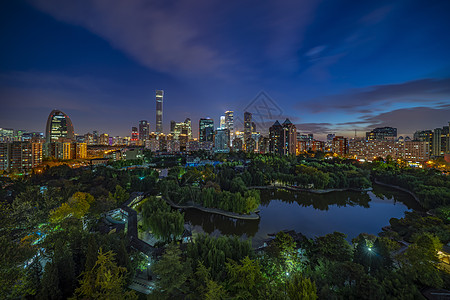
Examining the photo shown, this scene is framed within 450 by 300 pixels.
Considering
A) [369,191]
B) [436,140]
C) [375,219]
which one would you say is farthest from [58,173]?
[436,140]

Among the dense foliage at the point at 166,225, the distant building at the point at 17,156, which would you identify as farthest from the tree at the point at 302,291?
the distant building at the point at 17,156

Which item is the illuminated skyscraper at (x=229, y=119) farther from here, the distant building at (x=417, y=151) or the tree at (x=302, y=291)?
the tree at (x=302, y=291)

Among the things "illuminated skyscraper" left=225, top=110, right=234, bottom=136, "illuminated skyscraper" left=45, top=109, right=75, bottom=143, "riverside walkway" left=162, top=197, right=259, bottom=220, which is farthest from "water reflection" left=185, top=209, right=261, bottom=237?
"illuminated skyscraper" left=225, top=110, right=234, bottom=136

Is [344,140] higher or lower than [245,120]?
lower

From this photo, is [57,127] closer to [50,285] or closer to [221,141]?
[221,141]

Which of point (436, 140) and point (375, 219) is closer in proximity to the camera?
point (375, 219)

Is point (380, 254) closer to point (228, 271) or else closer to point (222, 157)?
point (228, 271)

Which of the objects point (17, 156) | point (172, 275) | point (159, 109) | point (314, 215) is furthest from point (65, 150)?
point (159, 109)

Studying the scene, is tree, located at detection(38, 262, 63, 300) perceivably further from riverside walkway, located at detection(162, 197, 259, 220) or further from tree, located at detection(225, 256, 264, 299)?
riverside walkway, located at detection(162, 197, 259, 220)
